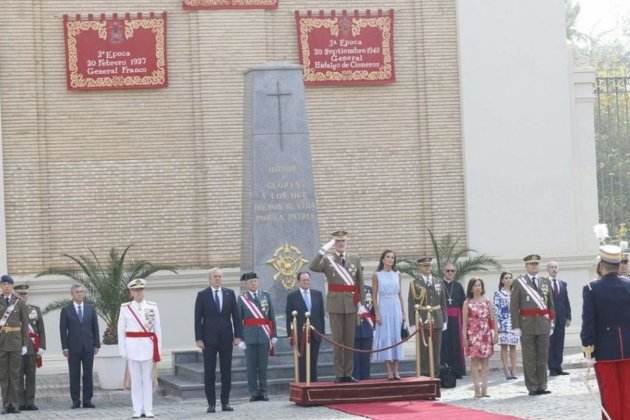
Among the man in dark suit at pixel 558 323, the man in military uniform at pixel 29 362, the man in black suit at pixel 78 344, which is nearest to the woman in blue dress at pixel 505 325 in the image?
the man in dark suit at pixel 558 323

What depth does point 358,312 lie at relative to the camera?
19844 mm

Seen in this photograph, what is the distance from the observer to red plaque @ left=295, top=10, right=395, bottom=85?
87.2 ft

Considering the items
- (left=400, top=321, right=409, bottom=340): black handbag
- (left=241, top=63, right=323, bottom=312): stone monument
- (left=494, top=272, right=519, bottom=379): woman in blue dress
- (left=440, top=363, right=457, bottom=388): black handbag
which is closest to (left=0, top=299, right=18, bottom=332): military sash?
(left=241, top=63, right=323, bottom=312): stone monument

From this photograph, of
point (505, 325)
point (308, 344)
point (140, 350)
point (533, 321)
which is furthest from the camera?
point (505, 325)

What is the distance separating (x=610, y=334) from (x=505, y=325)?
910cm

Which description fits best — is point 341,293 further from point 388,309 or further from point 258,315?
point 258,315

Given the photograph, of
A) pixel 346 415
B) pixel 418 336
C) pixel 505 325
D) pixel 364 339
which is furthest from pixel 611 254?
pixel 505 325

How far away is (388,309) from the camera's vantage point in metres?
20.3

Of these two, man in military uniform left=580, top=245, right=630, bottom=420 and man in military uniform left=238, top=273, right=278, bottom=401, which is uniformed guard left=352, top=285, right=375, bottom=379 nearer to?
man in military uniform left=238, top=273, right=278, bottom=401

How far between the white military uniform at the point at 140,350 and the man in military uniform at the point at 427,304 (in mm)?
3599

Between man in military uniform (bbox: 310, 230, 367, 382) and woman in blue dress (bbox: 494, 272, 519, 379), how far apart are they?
3.43 meters

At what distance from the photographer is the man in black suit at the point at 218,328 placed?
62.8 ft

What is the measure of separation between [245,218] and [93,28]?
562cm

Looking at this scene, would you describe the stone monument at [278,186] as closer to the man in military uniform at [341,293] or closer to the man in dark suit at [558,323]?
the man in military uniform at [341,293]
